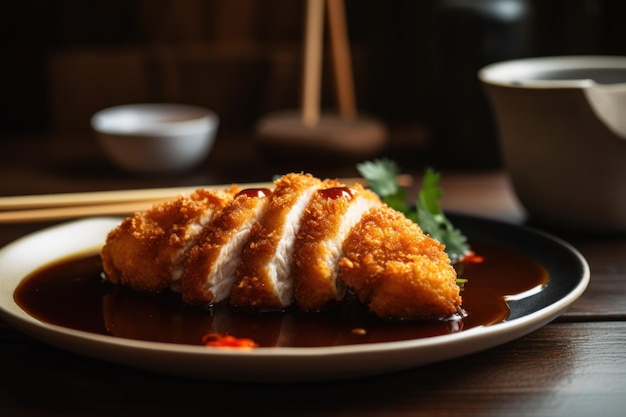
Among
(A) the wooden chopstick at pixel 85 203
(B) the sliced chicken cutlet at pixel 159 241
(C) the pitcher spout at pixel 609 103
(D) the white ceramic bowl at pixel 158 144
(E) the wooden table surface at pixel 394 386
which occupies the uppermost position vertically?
(C) the pitcher spout at pixel 609 103

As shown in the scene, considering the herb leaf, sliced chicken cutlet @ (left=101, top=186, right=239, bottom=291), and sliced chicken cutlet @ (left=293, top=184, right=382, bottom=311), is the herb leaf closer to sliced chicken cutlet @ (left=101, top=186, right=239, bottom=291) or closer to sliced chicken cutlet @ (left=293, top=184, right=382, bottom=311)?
sliced chicken cutlet @ (left=293, top=184, right=382, bottom=311)

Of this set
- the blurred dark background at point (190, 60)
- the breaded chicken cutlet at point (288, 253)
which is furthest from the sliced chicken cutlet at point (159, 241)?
the blurred dark background at point (190, 60)

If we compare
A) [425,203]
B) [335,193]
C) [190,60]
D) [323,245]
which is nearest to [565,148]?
[425,203]

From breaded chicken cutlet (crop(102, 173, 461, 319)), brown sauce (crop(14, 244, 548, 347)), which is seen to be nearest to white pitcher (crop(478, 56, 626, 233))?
brown sauce (crop(14, 244, 548, 347))

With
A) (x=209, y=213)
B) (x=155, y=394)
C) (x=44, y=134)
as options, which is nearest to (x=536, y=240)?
(x=209, y=213)

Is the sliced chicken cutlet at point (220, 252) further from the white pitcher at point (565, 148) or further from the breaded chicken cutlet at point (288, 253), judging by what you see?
the white pitcher at point (565, 148)

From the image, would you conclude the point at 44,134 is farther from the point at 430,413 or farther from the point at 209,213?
the point at 430,413
